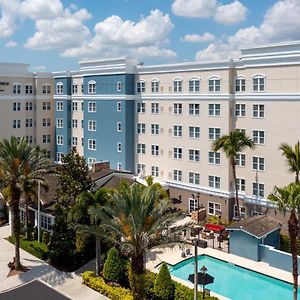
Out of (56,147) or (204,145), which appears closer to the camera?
(204,145)

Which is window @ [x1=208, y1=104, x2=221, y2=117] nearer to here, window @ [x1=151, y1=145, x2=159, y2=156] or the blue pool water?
window @ [x1=151, y1=145, x2=159, y2=156]

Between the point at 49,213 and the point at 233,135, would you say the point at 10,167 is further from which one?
the point at 233,135

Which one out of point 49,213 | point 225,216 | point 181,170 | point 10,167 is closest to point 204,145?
point 181,170

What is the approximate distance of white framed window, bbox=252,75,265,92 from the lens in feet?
113

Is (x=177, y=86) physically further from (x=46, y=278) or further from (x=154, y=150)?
(x=46, y=278)

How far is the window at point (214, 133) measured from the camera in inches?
1484

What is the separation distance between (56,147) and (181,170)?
20044 millimetres

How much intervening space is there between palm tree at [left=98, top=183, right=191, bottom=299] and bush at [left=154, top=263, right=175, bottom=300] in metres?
3.09

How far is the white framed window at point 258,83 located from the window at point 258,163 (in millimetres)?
5399

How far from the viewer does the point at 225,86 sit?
121ft

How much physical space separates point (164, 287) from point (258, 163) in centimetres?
1552

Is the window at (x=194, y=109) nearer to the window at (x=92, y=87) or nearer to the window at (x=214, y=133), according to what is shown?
the window at (x=214, y=133)

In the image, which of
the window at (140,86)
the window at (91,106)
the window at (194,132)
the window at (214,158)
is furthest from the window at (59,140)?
the window at (214,158)

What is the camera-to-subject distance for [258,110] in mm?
34969
